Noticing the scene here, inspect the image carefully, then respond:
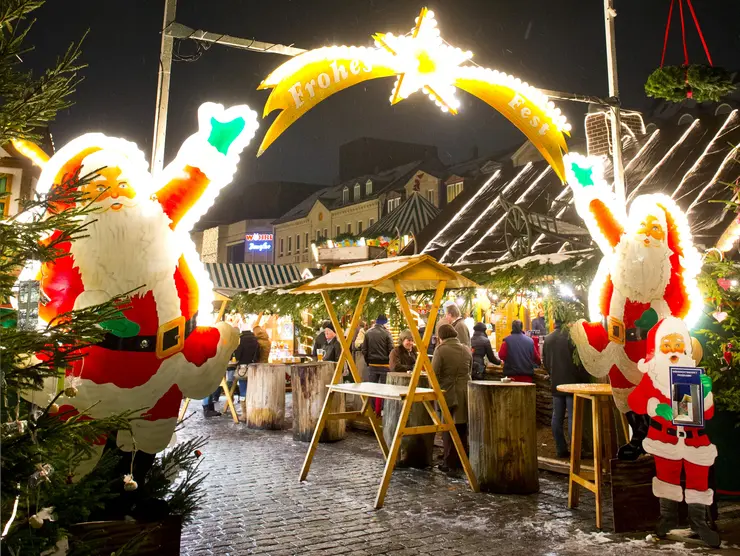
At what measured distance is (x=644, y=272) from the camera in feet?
15.4

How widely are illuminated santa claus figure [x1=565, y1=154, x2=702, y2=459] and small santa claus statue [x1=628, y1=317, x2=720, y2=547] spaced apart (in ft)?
0.95

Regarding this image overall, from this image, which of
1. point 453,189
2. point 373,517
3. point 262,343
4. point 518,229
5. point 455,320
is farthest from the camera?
point 453,189

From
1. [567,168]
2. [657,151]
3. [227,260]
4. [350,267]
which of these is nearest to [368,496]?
[350,267]

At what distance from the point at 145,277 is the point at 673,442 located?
3.87 m

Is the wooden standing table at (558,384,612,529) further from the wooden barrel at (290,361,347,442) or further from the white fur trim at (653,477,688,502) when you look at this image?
the wooden barrel at (290,361,347,442)

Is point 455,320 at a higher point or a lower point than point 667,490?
higher

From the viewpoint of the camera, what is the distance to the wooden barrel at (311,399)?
855 cm

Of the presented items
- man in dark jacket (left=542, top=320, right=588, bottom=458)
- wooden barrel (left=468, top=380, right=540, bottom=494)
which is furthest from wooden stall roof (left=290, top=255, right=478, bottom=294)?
man in dark jacket (left=542, top=320, right=588, bottom=458)

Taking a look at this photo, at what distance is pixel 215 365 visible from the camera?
3658mm

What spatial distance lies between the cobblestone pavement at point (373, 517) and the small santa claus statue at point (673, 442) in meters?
0.25

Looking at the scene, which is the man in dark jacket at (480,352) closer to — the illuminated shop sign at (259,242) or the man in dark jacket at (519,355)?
the man in dark jacket at (519,355)

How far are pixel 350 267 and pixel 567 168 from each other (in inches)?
100

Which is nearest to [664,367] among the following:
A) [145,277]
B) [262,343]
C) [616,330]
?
[616,330]

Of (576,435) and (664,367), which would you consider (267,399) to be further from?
(664,367)
